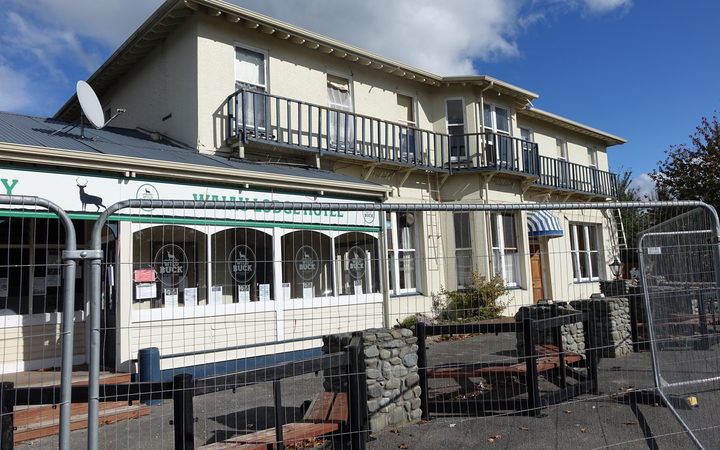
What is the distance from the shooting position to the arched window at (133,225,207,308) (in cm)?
685

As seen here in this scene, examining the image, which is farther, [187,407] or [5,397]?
[187,407]

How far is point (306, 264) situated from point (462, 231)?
25.0ft

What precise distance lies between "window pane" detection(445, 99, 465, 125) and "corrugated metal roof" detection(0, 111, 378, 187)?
6146mm

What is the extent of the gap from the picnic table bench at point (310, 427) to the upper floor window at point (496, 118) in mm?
13145

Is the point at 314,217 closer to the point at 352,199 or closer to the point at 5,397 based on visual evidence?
the point at 352,199

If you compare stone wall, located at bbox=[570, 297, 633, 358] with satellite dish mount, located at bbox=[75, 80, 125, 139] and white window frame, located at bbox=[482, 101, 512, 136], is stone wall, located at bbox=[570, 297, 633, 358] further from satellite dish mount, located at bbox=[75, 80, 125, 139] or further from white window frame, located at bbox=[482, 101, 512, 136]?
satellite dish mount, located at bbox=[75, 80, 125, 139]

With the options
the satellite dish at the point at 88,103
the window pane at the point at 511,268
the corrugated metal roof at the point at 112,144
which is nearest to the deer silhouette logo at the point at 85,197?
the corrugated metal roof at the point at 112,144

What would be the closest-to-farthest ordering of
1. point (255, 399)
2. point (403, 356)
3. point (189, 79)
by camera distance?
point (403, 356), point (255, 399), point (189, 79)

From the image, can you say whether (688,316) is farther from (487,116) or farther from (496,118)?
(496,118)

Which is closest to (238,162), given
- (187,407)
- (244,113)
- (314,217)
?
(244,113)

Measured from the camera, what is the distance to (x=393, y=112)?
589 inches

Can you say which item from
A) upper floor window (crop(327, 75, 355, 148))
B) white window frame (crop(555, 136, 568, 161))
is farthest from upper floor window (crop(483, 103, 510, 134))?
upper floor window (crop(327, 75, 355, 148))

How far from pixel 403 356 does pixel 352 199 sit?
5900mm

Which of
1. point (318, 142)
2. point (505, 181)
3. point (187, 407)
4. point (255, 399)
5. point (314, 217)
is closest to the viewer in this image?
point (187, 407)
